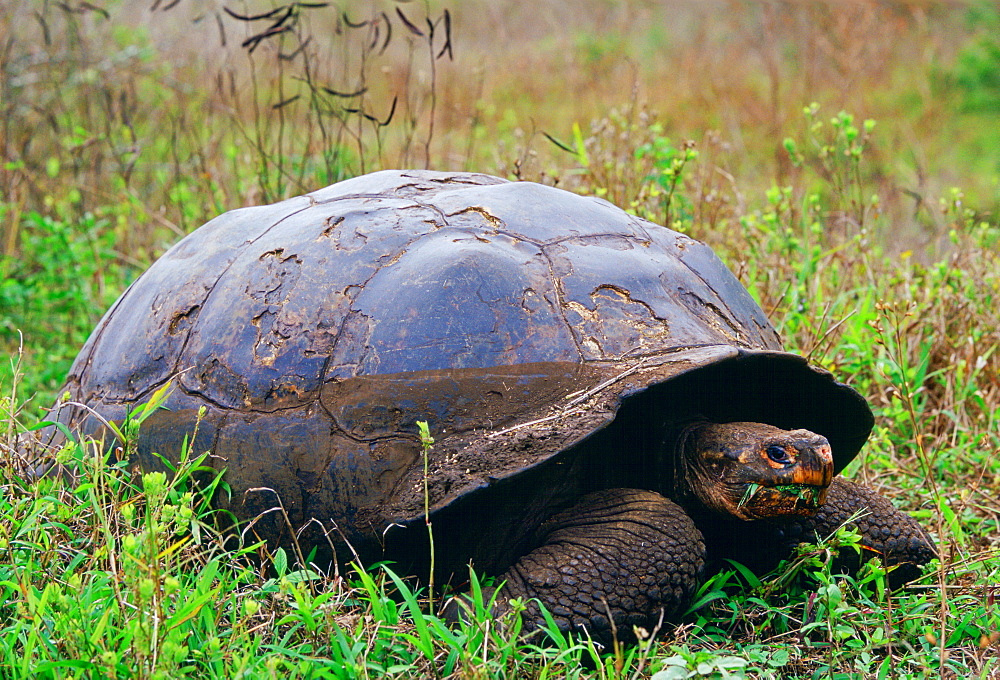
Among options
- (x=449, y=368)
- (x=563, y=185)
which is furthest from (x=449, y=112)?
(x=449, y=368)

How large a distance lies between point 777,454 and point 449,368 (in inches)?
31.7

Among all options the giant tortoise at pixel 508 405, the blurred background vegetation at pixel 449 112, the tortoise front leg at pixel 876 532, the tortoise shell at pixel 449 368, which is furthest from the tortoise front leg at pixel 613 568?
the blurred background vegetation at pixel 449 112

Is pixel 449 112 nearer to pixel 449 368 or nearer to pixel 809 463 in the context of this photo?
pixel 449 368

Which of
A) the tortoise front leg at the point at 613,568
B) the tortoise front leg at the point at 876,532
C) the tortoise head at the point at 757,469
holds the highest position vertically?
the tortoise head at the point at 757,469

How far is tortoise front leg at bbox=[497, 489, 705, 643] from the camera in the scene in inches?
78.1

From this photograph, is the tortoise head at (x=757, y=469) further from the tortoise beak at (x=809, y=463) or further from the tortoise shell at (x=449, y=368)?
the tortoise shell at (x=449, y=368)

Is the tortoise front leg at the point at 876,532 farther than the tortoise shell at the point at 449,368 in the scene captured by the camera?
Yes

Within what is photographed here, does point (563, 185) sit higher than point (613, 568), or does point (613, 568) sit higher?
point (563, 185)

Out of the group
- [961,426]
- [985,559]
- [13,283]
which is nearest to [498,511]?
[985,559]

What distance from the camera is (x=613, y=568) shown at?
2.01 meters

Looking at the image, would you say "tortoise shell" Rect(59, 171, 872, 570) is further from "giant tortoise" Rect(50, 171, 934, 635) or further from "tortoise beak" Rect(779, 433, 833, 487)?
"tortoise beak" Rect(779, 433, 833, 487)

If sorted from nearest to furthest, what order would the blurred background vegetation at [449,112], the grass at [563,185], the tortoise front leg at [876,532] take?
the grass at [563,185] < the tortoise front leg at [876,532] < the blurred background vegetation at [449,112]

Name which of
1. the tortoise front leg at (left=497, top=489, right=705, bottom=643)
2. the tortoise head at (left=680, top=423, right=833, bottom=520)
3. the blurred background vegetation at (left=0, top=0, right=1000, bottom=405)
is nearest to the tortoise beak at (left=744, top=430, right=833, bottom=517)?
the tortoise head at (left=680, top=423, right=833, bottom=520)

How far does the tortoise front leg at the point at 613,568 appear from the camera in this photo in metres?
1.98
